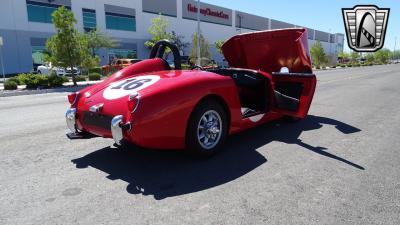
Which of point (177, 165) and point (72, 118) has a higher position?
point (72, 118)

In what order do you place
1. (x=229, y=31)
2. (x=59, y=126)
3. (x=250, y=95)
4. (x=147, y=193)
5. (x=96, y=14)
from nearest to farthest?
(x=147, y=193), (x=250, y=95), (x=59, y=126), (x=96, y=14), (x=229, y=31)

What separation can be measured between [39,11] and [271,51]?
36.0 m

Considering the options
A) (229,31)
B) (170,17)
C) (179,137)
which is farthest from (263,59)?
(229,31)

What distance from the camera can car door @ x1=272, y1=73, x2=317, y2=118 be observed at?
208 inches

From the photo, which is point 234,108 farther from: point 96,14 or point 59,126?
point 96,14

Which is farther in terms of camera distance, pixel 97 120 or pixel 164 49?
pixel 164 49

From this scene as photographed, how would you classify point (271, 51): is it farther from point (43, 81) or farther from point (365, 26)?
point (43, 81)

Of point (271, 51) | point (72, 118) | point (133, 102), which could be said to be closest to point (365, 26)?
point (271, 51)

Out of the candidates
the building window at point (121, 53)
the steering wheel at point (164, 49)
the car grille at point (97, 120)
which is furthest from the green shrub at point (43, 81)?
the building window at point (121, 53)

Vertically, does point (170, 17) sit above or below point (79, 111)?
above

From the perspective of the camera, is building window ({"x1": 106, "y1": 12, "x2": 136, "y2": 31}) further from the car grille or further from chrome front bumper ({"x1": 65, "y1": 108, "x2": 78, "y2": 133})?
the car grille

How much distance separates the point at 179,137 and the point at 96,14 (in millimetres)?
41084

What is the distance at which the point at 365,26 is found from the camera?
7.89 meters

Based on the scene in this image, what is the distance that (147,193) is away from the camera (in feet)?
10.3
